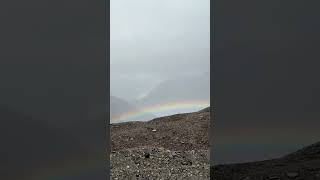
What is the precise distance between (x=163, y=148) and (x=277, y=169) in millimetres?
3607

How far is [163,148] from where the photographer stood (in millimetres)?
7426

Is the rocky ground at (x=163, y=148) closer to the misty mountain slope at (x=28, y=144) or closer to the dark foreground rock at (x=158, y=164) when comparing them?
the dark foreground rock at (x=158, y=164)

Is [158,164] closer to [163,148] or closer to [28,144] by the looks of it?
[163,148]

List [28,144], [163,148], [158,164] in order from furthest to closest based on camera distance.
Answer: [163,148], [158,164], [28,144]

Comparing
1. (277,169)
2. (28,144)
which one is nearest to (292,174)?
(277,169)

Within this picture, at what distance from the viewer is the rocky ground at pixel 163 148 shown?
6.26 m

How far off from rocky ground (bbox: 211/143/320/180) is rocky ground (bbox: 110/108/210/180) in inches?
77.9

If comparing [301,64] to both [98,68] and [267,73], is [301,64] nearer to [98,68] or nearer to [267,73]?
[267,73]

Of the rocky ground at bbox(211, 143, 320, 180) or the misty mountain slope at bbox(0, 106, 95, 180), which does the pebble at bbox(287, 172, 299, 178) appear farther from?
the misty mountain slope at bbox(0, 106, 95, 180)

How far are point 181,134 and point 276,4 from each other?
5382 mm

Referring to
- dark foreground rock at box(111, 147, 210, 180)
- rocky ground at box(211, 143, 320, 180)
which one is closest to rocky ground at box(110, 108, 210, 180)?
dark foreground rock at box(111, 147, 210, 180)

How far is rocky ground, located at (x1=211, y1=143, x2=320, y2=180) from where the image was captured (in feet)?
12.9

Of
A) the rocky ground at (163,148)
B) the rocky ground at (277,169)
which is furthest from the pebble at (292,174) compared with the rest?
the rocky ground at (163,148)

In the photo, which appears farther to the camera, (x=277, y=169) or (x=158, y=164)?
(x=158, y=164)
